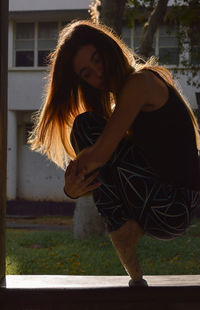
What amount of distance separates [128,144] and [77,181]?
259mm

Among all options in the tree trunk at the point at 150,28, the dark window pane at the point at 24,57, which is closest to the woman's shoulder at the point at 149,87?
the tree trunk at the point at 150,28

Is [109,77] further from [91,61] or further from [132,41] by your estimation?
[132,41]

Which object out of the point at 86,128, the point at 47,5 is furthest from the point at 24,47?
the point at 86,128

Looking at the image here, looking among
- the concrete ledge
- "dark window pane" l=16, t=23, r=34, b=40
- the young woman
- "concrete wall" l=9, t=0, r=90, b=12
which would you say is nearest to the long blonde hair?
the young woman

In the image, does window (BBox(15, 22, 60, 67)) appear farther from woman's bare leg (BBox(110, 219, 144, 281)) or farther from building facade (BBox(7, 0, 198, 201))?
woman's bare leg (BBox(110, 219, 144, 281))

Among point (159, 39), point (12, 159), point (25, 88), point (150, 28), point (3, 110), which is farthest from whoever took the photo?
point (25, 88)

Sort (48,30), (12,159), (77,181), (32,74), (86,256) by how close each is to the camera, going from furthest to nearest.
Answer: (48,30), (32,74), (12,159), (86,256), (77,181)

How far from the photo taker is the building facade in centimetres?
1524

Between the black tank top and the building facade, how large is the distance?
12.9m

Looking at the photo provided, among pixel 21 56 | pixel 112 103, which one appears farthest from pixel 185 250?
pixel 21 56

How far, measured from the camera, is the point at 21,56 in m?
15.9

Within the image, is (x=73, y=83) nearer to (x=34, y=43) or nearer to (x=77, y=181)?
(x=77, y=181)

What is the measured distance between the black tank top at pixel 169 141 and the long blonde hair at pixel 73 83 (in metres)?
0.15

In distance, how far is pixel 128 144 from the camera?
82.7 inches
